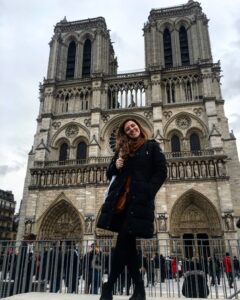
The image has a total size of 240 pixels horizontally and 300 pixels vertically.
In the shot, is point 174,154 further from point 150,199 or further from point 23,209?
point 150,199

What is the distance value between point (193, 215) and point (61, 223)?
29.4ft

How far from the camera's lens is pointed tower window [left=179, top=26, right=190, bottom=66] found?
24188 millimetres

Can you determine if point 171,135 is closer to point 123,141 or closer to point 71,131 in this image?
point 71,131

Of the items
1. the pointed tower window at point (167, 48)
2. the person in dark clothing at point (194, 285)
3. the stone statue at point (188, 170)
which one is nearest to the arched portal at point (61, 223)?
the stone statue at point (188, 170)

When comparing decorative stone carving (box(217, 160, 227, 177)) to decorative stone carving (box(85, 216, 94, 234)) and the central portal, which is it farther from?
the central portal

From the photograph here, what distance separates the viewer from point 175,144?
20.9 metres

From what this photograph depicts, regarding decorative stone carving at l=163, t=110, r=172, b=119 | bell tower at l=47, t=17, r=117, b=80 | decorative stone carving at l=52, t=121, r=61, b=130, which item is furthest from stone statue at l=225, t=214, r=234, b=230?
bell tower at l=47, t=17, r=117, b=80

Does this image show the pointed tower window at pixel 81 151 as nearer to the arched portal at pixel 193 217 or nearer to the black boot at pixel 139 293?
the arched portal at pixel 193 217

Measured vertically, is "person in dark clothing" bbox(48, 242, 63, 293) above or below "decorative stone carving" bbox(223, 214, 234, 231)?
below

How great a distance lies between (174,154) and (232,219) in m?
5.74

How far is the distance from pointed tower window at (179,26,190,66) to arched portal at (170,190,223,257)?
39.3ft

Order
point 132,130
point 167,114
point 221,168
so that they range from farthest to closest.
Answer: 1. point 167,114
2. point 221,168
3. point 132,130

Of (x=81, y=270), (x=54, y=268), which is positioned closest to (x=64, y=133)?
(x=81, y=270)

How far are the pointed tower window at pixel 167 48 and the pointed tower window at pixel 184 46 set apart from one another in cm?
97
